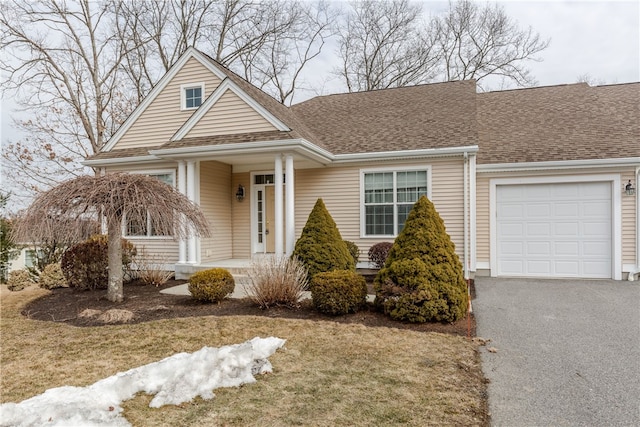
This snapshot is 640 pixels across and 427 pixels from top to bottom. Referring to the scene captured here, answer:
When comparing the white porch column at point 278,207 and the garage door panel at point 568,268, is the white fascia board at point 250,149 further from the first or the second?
the garage door panel at point 568,268

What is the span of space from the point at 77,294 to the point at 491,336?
8177mm

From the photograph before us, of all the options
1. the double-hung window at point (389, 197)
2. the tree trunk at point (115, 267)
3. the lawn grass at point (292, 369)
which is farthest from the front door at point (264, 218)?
the lawn grass at point (292, 369)

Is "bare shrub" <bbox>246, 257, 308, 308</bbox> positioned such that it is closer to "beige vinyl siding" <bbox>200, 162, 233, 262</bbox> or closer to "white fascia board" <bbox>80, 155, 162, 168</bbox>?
"beige vinyl siding" <bbox>200, 162, 233, 262</bbox>

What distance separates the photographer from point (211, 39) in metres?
21.1

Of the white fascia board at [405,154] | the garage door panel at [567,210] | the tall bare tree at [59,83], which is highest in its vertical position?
the tall bare tree at [59,83]

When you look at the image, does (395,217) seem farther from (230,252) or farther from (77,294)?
(77,294)

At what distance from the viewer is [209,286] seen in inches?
275

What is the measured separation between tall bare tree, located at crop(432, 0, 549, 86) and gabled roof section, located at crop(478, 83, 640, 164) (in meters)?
8.18

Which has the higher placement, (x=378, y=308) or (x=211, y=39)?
(x=211, y=39)

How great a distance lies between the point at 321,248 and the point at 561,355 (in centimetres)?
453

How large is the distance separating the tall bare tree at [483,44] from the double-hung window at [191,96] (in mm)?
15328

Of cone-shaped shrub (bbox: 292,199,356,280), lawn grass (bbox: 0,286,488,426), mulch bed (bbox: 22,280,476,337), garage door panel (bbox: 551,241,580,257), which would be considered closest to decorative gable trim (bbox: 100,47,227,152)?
mulch bed (bbox: 22,280,476,337)

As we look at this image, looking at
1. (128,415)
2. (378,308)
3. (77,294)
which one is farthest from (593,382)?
(77,294)

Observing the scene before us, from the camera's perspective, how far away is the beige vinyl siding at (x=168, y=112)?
11172 millimetres
